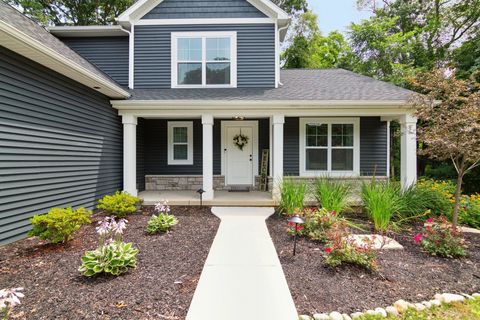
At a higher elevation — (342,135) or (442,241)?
(342,135)

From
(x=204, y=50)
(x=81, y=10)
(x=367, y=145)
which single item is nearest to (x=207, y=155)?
(x=204, y=50)

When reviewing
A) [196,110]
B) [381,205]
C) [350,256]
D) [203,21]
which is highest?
[203,21]

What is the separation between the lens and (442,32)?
562 inches

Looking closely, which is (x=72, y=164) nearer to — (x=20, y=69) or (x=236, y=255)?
(x=20, y=69)

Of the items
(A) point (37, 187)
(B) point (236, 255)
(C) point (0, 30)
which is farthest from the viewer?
(A) point (37, 187)

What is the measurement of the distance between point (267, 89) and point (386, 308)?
6327 mm

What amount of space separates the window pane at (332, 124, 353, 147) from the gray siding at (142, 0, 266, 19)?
4124 mm

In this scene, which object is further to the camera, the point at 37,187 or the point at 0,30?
the point at 37,187

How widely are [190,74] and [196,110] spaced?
1.68 metres

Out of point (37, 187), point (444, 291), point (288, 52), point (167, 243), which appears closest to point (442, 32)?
point (288, 52)

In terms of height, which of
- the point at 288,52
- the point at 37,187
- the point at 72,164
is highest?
the point at 288,52

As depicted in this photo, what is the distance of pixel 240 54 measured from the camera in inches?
305

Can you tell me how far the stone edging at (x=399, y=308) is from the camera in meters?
2.29

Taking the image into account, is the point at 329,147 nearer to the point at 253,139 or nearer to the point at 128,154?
the point at 253,139
